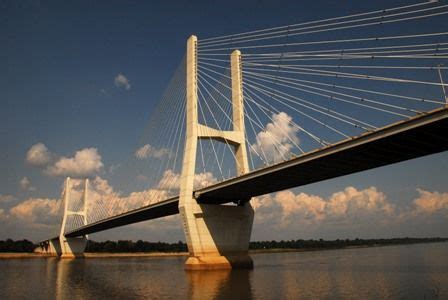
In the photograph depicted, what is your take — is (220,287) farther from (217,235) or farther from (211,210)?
(211,210)

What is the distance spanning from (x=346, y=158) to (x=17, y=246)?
129 meters

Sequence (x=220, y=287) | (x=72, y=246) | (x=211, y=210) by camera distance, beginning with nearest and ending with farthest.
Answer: (x=220, y=287)
(x=211, y=210)
(x=72, y=246)

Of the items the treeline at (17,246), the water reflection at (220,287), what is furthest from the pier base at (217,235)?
the treeline at (17,246)

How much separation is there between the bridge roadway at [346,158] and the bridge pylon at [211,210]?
1.40m

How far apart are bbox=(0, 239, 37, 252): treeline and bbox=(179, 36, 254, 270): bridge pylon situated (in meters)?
108

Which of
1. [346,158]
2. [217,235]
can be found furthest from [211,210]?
[346,158]

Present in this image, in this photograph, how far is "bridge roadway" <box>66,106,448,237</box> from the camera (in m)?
23.4

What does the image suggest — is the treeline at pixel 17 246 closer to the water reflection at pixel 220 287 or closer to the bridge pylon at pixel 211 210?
the bridge pylon at pixel 211 210


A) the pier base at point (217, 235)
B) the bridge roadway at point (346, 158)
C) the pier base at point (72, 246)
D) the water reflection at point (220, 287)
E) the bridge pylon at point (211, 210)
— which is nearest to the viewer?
the bridge roadway at point (346, 158)

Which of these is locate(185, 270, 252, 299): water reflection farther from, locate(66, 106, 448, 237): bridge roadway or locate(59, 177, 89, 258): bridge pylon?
locate(59, 177, 89, 258): bridge pylon

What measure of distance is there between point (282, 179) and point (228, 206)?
8916mm

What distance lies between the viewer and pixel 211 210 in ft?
137

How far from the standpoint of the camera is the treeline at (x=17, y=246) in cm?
13038

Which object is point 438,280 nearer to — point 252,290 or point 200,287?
point 252,290
